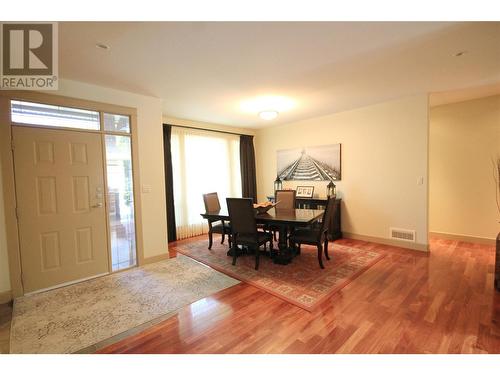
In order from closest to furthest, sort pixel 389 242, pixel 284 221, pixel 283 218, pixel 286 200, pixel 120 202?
pixel 284 221 < pixel 283 218 < pixel 120 202 < pixel 389 242 < pixel 286 200

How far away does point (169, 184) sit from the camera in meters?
4.54

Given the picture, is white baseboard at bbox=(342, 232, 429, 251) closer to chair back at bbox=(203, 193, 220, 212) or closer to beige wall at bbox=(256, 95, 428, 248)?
beige wall at bbox=(256, 95, 428, 248)

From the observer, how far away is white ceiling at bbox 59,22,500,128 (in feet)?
5.90

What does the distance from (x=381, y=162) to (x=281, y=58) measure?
108 inches

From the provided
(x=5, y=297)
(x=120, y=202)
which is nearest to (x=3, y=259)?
(x=5, y=297)

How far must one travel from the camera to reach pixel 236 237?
319 centimetres

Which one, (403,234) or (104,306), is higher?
(403,234)

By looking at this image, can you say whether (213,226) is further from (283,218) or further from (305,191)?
(305,191)

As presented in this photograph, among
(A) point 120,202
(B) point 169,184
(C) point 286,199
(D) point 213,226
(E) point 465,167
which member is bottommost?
(D) point 213,226

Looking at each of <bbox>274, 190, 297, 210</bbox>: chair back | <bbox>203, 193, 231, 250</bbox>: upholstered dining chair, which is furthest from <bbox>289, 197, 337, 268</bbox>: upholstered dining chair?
<bbox>203, 193, 231, 250</bbox>: upholstered dining chair

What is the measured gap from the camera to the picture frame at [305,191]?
16.0 feet

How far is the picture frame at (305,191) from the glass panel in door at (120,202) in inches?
129

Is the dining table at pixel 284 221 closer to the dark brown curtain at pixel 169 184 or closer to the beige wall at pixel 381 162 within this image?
the dark brown curtain at pixel 169 184
